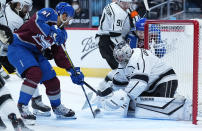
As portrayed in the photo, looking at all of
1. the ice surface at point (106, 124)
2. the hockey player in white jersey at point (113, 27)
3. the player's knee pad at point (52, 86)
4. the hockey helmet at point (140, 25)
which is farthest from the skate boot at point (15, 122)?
the hockey helmet at point (140, 25)

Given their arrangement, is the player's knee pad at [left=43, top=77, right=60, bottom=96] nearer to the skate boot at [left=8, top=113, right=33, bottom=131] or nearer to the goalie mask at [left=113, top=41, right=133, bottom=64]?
the goalie mask at [left=113, top=41, right=133, bottom=64]

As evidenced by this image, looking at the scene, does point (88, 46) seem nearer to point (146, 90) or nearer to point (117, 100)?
point (146, 90)

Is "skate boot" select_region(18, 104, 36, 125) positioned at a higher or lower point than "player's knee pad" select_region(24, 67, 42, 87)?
lower

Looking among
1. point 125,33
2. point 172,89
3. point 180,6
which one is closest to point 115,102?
point 172,89

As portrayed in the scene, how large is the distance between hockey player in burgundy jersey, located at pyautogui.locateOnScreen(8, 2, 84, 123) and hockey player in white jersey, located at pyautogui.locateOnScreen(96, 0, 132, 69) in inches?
31.7

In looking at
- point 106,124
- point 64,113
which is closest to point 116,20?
point 64,113

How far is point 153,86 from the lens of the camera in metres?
3.60

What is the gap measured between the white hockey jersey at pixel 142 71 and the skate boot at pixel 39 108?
694 millimetres

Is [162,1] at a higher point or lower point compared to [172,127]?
higher

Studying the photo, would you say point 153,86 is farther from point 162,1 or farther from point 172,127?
point 162,1

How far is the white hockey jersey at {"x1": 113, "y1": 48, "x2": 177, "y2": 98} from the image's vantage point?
3393mm

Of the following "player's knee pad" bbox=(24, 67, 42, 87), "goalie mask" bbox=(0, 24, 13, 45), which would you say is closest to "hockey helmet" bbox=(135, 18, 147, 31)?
"player's knee pad" bbox=(24, 67, 42, 87)

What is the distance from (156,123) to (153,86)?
38 cm

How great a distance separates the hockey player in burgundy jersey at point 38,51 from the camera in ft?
10.9
